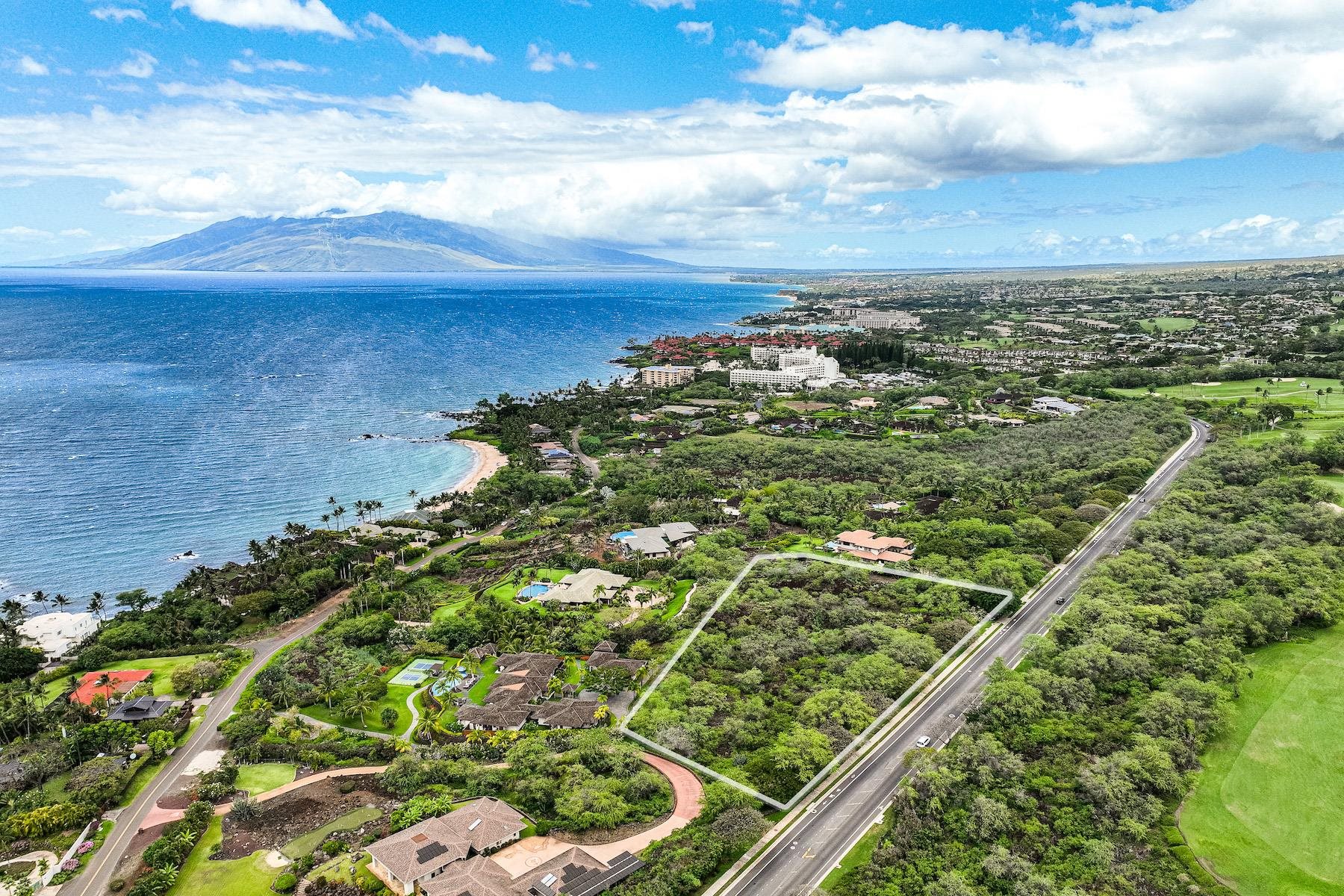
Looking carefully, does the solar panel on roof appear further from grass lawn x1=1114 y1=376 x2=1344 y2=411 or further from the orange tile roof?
grass lawn x1=1114 y1=376 x2=1344 y2=411

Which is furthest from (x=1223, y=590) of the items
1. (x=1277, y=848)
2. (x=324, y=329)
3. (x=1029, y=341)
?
(x=324, y=329)

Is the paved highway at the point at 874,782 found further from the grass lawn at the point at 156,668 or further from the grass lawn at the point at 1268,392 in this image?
the grass lawn at the point at 1268,392

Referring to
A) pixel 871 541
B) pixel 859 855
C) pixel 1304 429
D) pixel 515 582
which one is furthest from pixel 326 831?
pixel 1304 429

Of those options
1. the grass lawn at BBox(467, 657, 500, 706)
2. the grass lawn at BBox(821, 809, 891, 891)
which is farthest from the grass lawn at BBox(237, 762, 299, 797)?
the grass lawn at BBox(821, 809, 891, 891)

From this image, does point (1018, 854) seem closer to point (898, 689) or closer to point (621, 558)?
point (898, 689)

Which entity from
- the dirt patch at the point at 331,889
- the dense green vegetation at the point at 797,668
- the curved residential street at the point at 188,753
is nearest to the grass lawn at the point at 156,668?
the curved residential street at the point at 188,753
